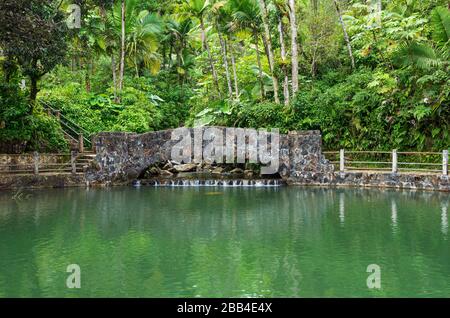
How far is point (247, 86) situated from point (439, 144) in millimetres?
10653

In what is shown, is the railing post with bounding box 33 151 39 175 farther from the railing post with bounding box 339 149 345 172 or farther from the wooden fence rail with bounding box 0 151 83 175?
the railing post with bounding box 339 149 345 172

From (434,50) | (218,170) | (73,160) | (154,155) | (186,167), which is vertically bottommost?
(218,170)

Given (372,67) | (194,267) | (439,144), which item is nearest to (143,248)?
(194,267)

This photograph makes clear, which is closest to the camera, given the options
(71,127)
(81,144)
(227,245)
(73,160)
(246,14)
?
(227,245)

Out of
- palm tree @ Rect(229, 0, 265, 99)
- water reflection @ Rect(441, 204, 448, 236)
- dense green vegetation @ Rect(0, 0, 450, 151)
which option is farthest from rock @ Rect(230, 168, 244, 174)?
water reflection @ Rect(441, 204, 448, 236)

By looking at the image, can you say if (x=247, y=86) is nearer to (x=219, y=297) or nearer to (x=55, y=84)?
(x=55, y=84)

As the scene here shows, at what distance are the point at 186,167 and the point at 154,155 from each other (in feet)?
7.56

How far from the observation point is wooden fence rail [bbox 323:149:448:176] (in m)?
16.8

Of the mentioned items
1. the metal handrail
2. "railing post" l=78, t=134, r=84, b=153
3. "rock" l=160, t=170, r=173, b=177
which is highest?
the metal handrail

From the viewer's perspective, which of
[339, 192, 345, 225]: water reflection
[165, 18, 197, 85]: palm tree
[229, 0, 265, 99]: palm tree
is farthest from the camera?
[165, 18, 197, 85]: palm tree

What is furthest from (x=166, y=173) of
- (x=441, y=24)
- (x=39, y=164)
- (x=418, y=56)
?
(x=441, y=24)

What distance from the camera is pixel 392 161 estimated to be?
691 inches

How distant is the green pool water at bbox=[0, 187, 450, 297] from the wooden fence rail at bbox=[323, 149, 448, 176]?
1706 millimetres

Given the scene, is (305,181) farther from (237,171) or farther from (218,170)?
(218,170)
